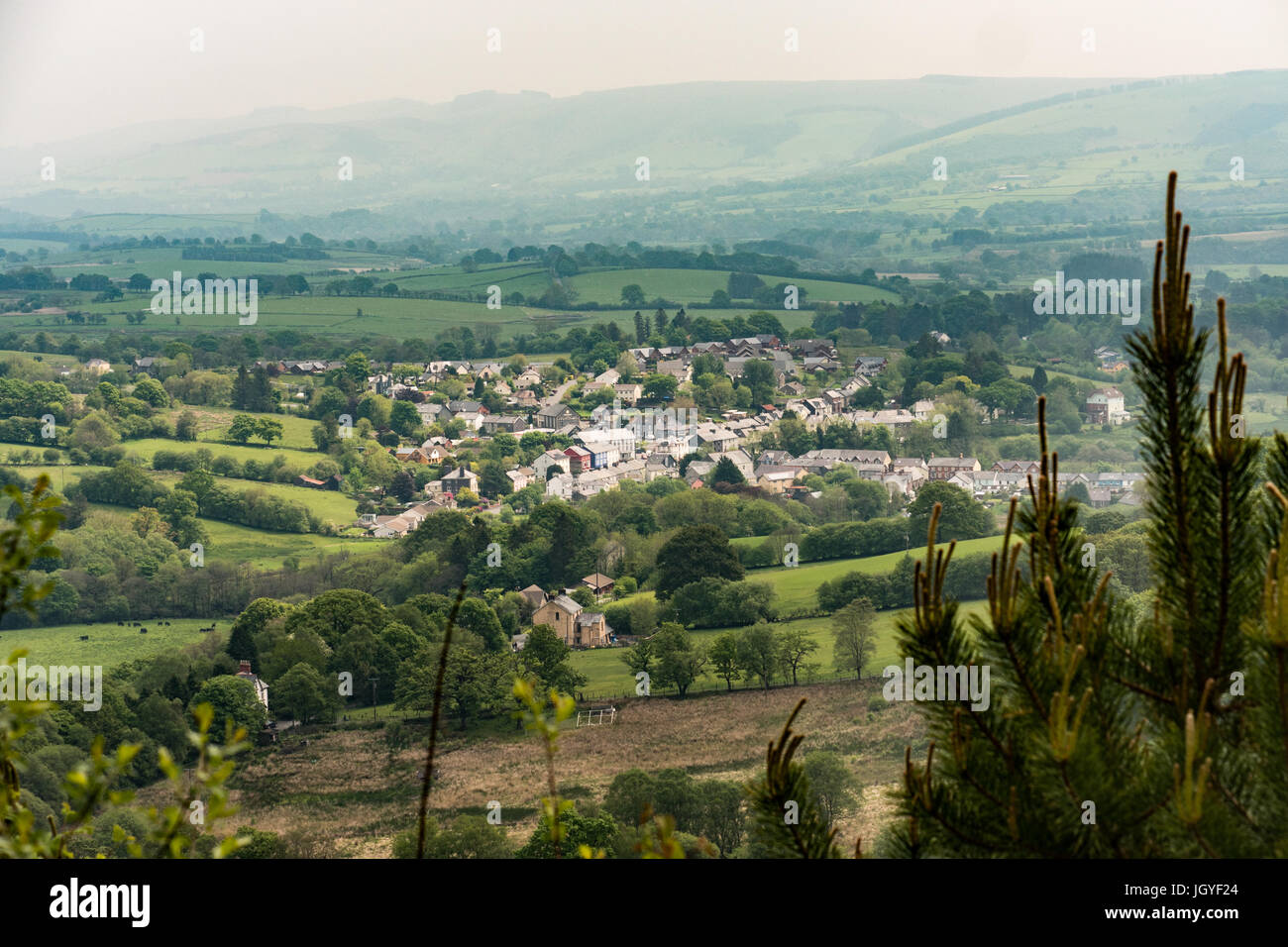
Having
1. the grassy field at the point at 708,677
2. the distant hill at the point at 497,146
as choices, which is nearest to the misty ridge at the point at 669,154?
the distant hill at the point at 497,146

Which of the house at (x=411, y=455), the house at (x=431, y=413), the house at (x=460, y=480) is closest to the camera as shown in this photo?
the house at (x=460, y=480)

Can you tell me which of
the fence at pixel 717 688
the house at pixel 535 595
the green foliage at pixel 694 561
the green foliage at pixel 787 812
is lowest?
the fence at pixel 717 688

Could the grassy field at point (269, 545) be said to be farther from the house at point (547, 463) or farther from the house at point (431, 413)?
the house at point (431, 413)

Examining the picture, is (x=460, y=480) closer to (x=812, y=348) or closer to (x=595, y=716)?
(x=595, y=716)

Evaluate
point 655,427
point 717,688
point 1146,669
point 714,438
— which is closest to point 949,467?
point 714,438

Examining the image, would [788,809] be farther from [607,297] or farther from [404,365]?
[607,297]

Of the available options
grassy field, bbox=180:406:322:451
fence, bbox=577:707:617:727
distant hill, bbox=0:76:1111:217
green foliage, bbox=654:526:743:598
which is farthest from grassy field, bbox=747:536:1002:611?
distant hill, bbox=0:76:1111:217

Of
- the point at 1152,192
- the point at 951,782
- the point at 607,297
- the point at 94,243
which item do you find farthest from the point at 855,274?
the point at 951,782
